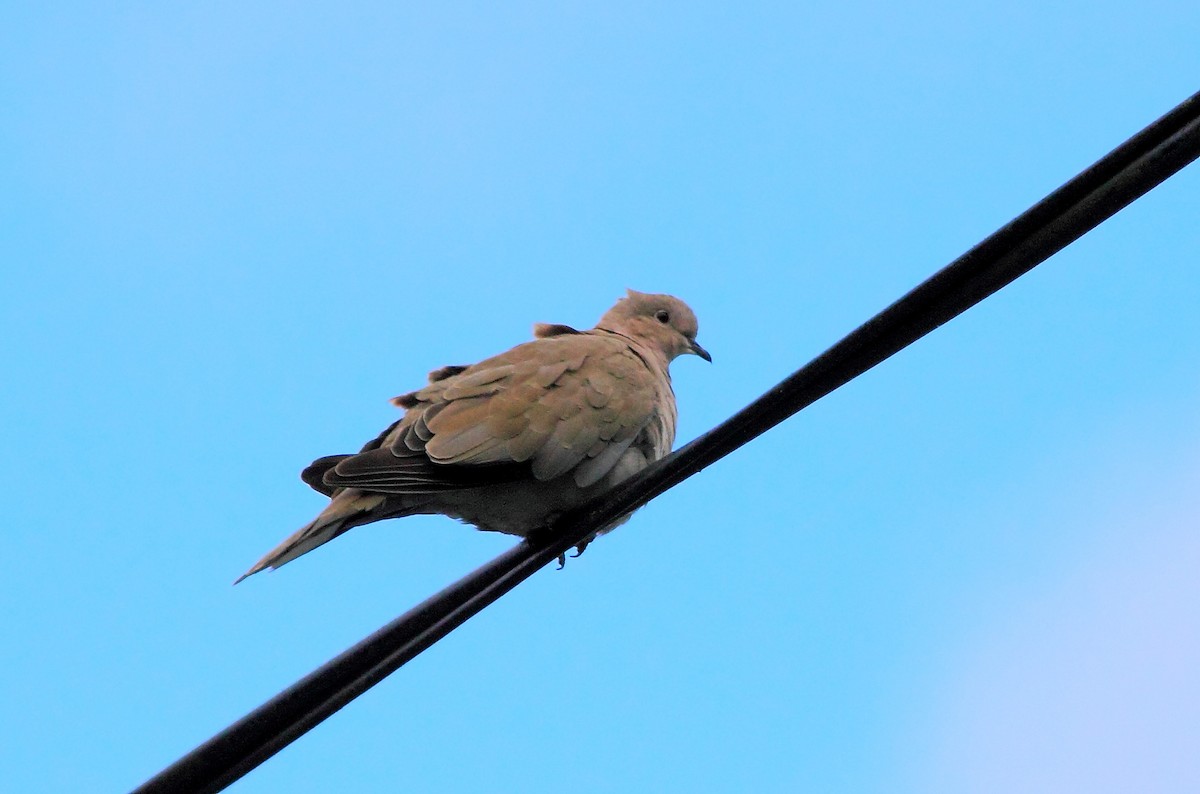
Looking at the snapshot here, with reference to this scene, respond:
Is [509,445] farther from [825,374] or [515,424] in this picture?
[825,374]

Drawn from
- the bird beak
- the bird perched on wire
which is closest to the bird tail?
the bird perched on wire

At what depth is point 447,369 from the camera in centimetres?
472

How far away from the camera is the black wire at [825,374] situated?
2.39 meters

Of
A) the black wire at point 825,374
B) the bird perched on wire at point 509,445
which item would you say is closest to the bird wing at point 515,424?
the bird perched on wire at point 509,445

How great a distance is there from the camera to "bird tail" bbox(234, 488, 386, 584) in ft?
11.9

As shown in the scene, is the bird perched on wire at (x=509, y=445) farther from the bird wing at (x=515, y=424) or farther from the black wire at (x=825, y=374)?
the black wire at (x=825, y=374)

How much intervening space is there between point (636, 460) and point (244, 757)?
87.9 inches

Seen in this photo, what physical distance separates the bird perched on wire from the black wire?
3.19 feet

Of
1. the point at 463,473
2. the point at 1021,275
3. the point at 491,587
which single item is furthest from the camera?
the point at 463,473

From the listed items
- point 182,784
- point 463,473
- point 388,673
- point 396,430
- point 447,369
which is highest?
point 447,369

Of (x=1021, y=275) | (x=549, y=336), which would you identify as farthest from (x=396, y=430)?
(x=1021, y=275)

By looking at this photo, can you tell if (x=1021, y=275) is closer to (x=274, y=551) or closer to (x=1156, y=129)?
(x=1156, y=129)

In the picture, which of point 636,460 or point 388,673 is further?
point 636,460

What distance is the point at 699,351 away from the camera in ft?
20.3
